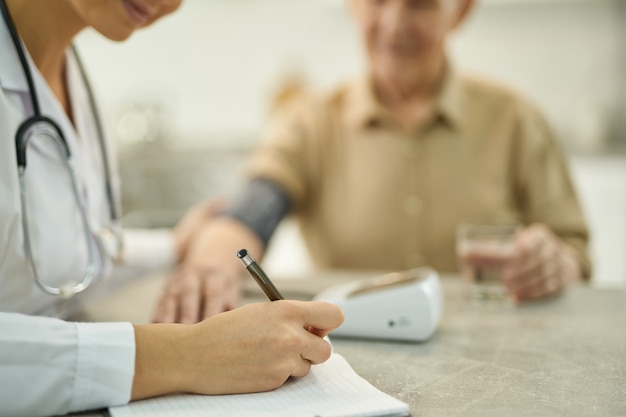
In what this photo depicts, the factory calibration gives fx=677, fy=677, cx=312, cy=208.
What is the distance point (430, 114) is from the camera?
1.76 metres

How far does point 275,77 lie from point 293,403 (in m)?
3.70

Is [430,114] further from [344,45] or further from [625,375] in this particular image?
[344,45]

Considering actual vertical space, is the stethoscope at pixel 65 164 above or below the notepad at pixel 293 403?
above

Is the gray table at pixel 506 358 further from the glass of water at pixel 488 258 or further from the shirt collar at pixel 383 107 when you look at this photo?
the shirt collar at pixel 383 107

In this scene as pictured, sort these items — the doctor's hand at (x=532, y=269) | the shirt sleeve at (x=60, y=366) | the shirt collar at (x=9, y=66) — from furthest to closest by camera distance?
the doctor's hand at (x=532, y=269)
the shirt collar at (x=9, y=66)
the shirt sleeve at (x=60, y=366)

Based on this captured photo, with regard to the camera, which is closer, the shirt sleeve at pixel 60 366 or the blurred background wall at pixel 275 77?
the shirt sleeve at pixel 60 366

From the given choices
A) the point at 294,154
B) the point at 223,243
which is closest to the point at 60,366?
the point at 223,243

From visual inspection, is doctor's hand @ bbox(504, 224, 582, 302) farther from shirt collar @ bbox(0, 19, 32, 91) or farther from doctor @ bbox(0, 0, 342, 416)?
shirt collar @ bbox(0, 19, 32, 91)

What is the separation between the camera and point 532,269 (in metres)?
1.23

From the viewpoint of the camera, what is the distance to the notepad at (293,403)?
676 millimetres

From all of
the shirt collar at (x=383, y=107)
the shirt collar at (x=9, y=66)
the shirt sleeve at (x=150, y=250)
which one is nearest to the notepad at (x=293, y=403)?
the shirt collar at (x=9, y=66)

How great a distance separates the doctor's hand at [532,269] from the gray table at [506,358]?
0.09 feet

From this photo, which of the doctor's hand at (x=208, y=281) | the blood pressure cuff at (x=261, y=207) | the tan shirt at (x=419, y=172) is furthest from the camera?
the tan shirt at (x=419, y=172)

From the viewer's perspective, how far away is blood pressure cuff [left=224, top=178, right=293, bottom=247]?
5.24 feet
